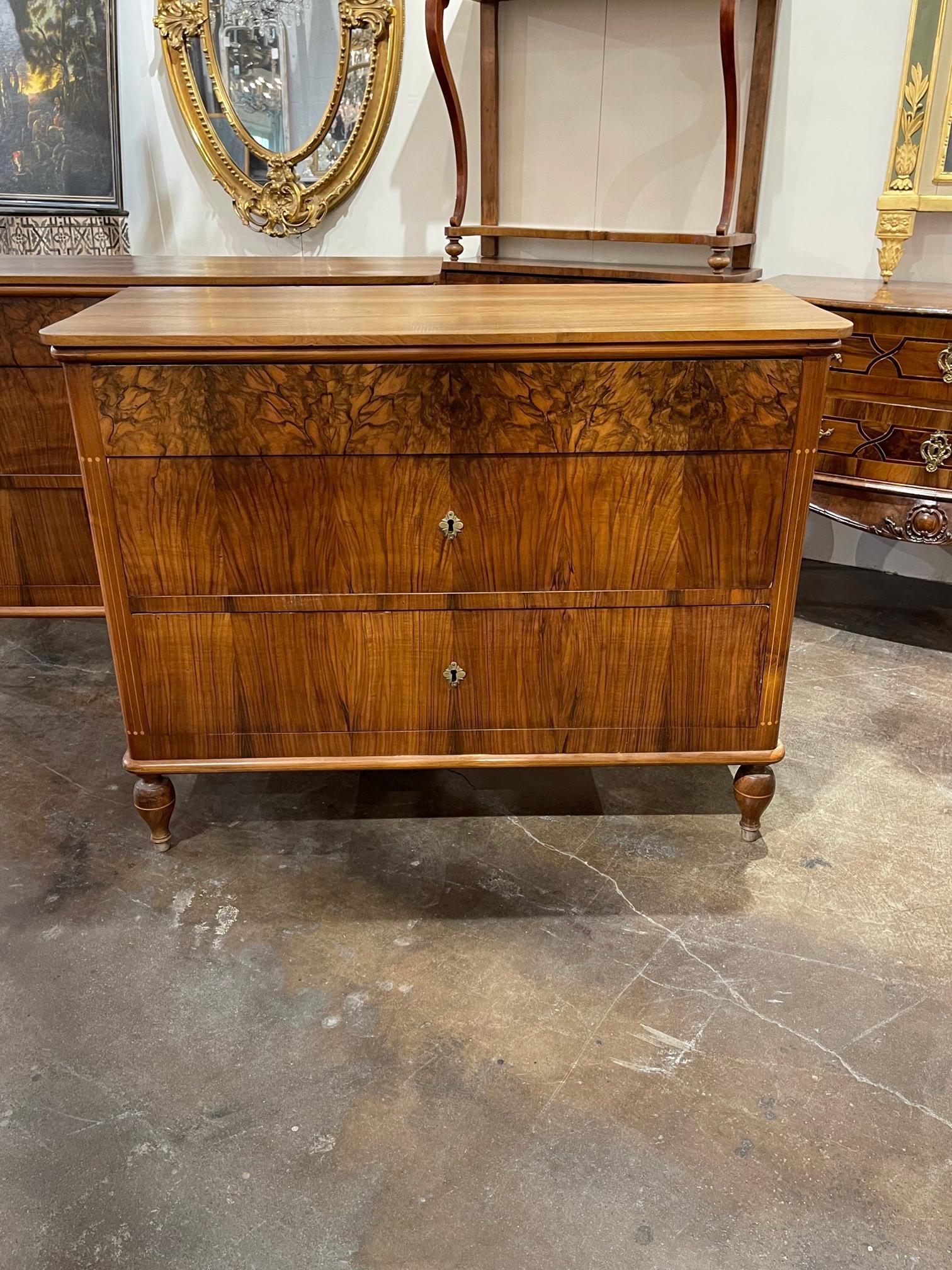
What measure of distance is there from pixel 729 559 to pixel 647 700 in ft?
1.04

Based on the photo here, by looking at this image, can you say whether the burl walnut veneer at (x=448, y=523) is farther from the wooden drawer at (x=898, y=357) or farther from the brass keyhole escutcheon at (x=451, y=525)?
the wooden drawer at (x=898, y=357)

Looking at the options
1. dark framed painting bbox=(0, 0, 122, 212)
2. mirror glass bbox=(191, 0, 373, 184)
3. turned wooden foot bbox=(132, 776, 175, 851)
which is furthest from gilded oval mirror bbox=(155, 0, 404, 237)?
turned wooden foot bbox=(132, 776, 175, 851)

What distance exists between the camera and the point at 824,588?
3.23 meters

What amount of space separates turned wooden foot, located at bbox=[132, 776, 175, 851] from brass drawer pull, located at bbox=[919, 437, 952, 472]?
2076mm

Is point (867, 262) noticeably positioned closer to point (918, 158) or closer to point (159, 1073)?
point (918, 158)

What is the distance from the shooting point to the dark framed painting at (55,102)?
3525 mm

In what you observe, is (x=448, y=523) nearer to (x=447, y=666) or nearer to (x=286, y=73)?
(x=447, y=666)

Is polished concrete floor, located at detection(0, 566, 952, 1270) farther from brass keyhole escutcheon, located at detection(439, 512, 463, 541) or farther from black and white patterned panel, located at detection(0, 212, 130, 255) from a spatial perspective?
black and white patterned panel, located at detection(0, 212, 130, 255)

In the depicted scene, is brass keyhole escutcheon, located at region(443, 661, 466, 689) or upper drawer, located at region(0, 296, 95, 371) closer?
brass keyhole escutcheon, located at region(443, 661, 466, 689)

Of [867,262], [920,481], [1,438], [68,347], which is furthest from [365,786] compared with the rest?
[867,262]

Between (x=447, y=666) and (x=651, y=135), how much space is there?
2.26 m

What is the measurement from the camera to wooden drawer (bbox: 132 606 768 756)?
177 centimetres

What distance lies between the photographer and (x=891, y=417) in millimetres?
2541

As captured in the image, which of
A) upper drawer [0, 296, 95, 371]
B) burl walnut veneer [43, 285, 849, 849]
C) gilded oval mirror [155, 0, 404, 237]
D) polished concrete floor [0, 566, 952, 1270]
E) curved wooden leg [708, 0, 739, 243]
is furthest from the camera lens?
gilded oval mirror [155, 0, 404, 237]
